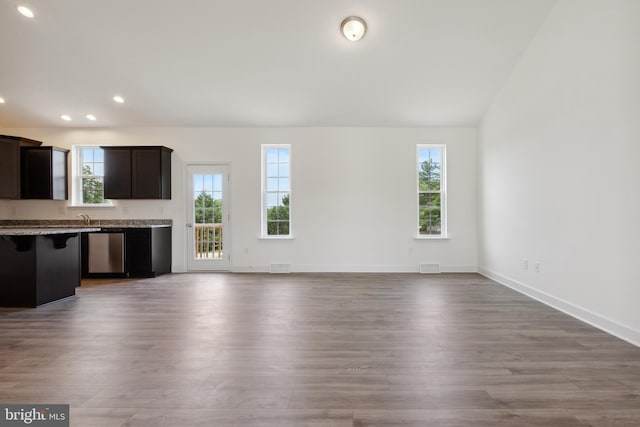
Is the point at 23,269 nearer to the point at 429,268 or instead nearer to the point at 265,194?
the point at 265,194

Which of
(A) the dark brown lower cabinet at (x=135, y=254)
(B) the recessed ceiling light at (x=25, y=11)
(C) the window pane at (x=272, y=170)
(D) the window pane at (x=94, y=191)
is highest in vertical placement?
(B) the recessed ceiling light at (x=25, y=11)

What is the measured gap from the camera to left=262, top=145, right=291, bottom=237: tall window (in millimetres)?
6391

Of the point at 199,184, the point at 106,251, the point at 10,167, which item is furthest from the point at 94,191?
the point at 199,184

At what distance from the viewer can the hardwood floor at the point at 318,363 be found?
1.78 metres

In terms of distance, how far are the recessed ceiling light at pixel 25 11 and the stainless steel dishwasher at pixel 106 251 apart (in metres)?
3.27

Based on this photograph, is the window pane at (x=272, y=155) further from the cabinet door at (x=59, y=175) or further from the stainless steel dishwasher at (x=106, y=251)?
the cabinet door at (x=59, y=175)

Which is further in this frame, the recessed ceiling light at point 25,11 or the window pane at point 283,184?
the window pane at point 283,184

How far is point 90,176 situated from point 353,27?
570 cm

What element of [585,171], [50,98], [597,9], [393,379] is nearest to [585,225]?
[585,171]

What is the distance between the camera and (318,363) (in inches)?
93.4

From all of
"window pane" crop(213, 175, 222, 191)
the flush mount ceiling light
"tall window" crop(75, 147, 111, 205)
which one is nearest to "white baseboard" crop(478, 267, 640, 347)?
the flush mount ceiling light

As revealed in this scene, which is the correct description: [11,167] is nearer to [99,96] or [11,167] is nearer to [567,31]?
[99,96]

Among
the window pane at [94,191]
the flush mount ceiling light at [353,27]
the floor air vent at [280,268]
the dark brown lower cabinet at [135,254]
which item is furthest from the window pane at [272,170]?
the window pane at [94,191]

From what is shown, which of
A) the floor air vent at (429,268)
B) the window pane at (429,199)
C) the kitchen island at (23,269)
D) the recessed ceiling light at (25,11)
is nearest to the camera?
the kitchen island at (23,269)
